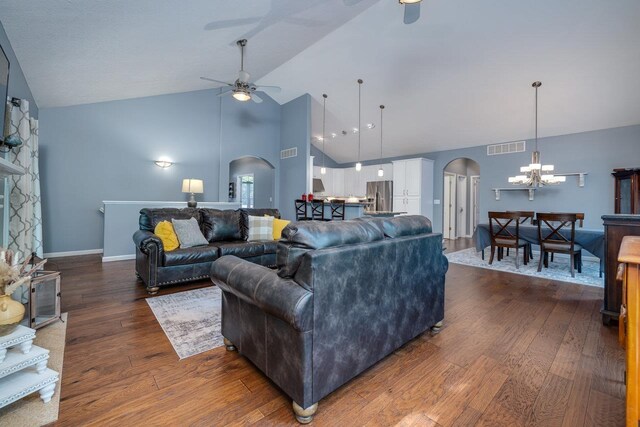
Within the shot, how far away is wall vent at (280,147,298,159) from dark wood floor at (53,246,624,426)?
5459 mm

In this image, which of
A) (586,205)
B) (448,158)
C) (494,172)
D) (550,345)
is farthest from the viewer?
(448,158)

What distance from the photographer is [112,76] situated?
444 cm

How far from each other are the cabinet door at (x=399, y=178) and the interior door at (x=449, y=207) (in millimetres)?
1230

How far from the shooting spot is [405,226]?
81.4 inches

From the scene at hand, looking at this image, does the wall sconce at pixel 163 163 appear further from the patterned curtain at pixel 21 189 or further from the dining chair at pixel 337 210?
the dining chair at pixel 337 210

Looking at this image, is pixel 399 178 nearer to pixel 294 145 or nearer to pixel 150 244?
pixel 294 145

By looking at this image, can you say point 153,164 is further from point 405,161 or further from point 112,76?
point 405,161

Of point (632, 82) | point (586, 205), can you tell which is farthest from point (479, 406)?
point (586, 205)

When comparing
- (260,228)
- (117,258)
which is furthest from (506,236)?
(117,258)

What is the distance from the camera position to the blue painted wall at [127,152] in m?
5.25

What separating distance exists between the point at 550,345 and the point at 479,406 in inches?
44.6

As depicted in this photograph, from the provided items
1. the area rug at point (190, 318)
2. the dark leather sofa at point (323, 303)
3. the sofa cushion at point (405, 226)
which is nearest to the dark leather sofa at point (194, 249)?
the area rug at point (190, 318)

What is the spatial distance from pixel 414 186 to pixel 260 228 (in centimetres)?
504

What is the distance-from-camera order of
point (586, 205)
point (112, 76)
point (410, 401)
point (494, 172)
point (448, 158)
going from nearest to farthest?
point (410, 401)
point (112, 76)
point (586, 205)
point (494, 172)
point (448, 158)
